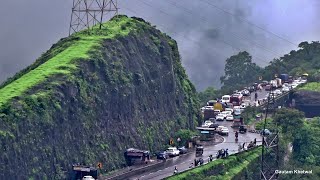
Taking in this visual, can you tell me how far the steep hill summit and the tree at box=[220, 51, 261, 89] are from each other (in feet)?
239

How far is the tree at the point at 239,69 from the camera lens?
19612cm

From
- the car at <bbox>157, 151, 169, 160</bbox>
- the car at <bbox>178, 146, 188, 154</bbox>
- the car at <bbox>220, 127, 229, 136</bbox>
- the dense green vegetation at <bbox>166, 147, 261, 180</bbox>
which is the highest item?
the car at <bbox>220, 127, 229, 136</bbox>

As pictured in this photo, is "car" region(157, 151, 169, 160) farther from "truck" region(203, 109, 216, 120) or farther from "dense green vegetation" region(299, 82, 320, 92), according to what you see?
"dense green vegetation" region(299, 82, 320, 92)

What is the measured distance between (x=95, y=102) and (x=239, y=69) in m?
103

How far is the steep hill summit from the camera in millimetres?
83000

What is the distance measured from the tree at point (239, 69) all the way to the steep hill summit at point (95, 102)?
73.0 m

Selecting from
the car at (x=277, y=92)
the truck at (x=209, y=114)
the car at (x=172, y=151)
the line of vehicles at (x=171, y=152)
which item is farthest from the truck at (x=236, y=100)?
the car at (x=172, y=151)

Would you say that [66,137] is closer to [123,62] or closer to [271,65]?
[123,62]

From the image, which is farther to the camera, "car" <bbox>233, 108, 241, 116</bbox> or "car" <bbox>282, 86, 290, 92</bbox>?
"car" <bbox>282, 86, 290, 92</bbox>

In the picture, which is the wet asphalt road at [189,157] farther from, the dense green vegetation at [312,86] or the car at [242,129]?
the dense green vegetation at [312,86]

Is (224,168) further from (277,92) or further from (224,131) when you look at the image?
(277,92)

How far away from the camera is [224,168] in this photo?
101750 millimetres

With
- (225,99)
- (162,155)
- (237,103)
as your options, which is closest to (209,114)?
(237,103)

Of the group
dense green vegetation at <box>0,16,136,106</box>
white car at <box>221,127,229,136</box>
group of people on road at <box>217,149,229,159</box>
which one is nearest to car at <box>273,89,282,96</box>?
white car at <box>221,127,229,136</box>
